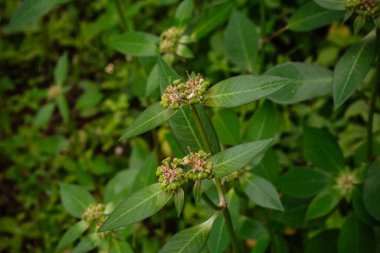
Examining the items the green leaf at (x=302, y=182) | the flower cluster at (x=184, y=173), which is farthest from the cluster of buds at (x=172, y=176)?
the green leaf at (x=302, y=182)

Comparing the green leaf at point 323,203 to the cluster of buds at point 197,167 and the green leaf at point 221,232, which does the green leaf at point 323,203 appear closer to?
the green leaf at point 221,232

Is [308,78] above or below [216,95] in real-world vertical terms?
below

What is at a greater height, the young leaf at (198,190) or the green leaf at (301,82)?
the green leaf at (301,82)

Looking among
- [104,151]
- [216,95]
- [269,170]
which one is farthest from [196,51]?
[216,95]

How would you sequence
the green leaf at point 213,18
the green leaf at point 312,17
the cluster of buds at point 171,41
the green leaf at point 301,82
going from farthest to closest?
1. the green leaf at point 213,18
2. the cluster of buds at point 171,41
3. the green leaf at point 312,17
4. the green leaf at point 301,82

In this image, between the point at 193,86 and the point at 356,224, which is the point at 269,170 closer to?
the point at 356,224

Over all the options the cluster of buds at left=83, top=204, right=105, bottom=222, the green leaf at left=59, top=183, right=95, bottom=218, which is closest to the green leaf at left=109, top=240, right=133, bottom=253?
the cluster of buds at left=83, top=204, right=105, bottom=222

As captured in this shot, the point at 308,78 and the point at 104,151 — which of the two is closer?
the point at 308,78
